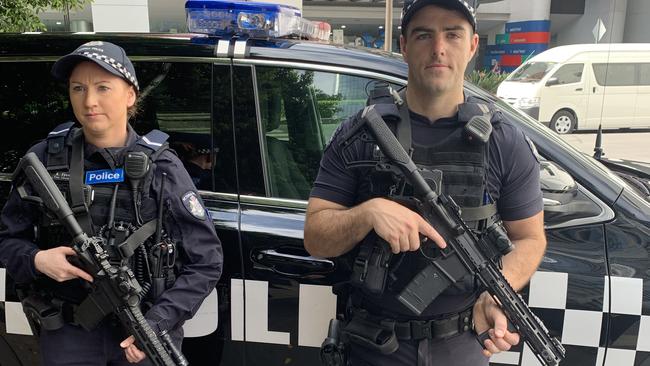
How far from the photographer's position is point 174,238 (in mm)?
1483

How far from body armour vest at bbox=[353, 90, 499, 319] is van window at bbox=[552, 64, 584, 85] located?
11.6m

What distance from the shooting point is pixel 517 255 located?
4.38 ft

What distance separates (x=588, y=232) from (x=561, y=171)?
24 centimetres

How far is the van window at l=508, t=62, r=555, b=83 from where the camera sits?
11648 mm

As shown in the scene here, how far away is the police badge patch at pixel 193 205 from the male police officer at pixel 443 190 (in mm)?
329

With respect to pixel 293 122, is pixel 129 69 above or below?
above

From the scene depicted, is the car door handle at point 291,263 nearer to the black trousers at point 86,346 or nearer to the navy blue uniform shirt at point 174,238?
the navy blue uniform shirt at point 174,238

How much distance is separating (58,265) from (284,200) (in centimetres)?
78

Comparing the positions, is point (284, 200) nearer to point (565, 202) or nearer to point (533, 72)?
point (565, 202)

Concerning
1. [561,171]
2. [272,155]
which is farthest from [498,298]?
[272,155]

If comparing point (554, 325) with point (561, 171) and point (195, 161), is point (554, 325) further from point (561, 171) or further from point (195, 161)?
point (195, 161)

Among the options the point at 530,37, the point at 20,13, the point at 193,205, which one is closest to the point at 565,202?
the point at 193,205

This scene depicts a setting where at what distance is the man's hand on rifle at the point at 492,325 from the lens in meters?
1.24

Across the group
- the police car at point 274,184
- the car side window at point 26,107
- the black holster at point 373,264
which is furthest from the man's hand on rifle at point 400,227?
the car side window at point 26,107
